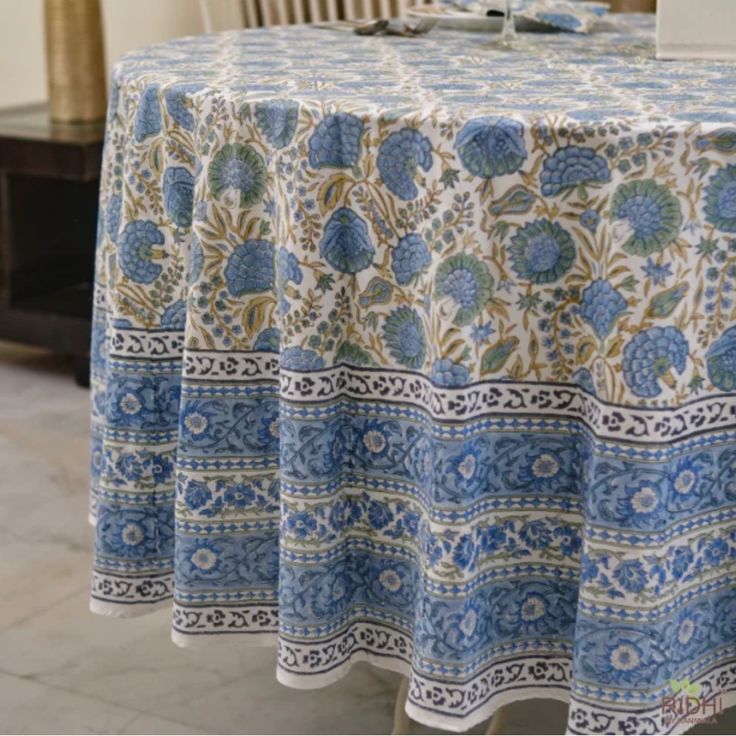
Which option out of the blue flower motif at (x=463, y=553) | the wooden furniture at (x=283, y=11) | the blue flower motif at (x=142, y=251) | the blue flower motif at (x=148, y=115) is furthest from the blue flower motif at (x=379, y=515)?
the wooden furniture at (x=283, y=11)

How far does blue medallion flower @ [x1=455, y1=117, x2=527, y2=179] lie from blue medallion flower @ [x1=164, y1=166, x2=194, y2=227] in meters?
0.34

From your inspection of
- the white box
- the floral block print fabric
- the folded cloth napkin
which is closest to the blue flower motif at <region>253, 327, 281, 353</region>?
the floral block print fabric

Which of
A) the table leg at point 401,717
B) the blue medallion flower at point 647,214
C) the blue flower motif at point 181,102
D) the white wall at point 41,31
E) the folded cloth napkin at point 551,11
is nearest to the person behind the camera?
the blue medallion flower at point 647,214

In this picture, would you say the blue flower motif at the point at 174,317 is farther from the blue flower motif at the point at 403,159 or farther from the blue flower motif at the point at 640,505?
the blue flower motif at the point at 640,505

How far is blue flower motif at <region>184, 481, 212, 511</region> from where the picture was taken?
1.34 metres

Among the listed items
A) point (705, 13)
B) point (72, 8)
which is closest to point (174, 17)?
point (72, 8)

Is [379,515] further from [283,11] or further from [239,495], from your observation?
[283,11]

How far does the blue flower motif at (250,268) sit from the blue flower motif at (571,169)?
0.30 meters

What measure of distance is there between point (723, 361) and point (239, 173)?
1.64 ft

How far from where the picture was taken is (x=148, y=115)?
1.38 metres

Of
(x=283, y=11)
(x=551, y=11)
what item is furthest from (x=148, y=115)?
(x=283, y=11)

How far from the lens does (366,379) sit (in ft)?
4.17

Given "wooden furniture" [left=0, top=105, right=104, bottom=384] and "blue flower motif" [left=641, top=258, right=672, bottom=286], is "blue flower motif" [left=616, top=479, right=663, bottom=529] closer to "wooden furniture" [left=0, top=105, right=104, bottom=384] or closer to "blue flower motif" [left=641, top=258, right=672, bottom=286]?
"blue flower motif" [left=641, top=258, right=672, bottom=286]

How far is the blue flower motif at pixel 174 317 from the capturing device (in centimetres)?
140
